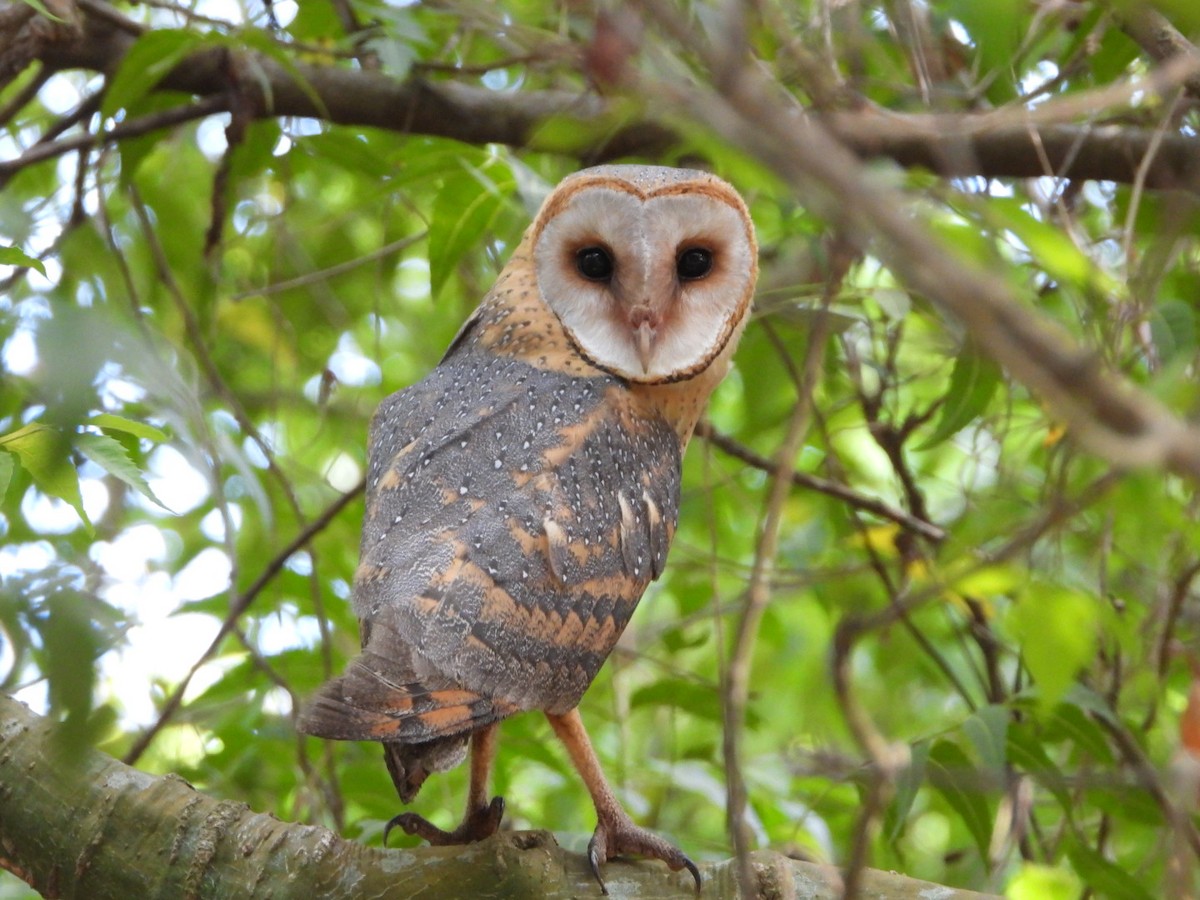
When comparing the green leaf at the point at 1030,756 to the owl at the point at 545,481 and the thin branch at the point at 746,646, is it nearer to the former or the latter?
the owl at the point at 545,481

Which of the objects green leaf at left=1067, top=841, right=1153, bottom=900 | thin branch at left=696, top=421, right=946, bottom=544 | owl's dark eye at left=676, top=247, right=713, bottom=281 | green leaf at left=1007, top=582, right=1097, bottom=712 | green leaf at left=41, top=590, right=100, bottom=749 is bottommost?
green leaf at left=1067, top=841, right=1153, bottom=900

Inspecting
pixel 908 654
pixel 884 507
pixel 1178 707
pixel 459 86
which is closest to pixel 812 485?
pixel 884 507

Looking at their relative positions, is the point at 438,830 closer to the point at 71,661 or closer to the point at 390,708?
the point at 390,708

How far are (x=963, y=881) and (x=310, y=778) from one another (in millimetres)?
1601

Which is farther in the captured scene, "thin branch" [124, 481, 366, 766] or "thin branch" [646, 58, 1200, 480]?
"thin branch" [124, 481, 366, 766]

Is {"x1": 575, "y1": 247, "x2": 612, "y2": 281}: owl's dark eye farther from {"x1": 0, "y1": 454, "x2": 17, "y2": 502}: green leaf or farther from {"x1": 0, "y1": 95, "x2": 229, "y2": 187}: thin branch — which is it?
{"x1": 0, "y1": 454, "x2": 17, "y2": 502}: green leaf

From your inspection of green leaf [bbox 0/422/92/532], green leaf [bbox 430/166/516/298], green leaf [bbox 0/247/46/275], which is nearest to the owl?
green leaf [bbox 430/166/516/298]

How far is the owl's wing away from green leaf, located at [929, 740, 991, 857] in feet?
1.80

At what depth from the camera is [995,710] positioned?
203 cm

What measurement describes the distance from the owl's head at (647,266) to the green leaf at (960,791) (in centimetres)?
77

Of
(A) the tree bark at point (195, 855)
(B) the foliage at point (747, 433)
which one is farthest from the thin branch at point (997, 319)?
(A) the tree bark at point (195, 855)

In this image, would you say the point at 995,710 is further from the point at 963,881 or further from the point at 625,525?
the point at 963,881

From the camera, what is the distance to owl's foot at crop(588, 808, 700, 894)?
1915 mm

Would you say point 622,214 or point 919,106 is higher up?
point 919,106
